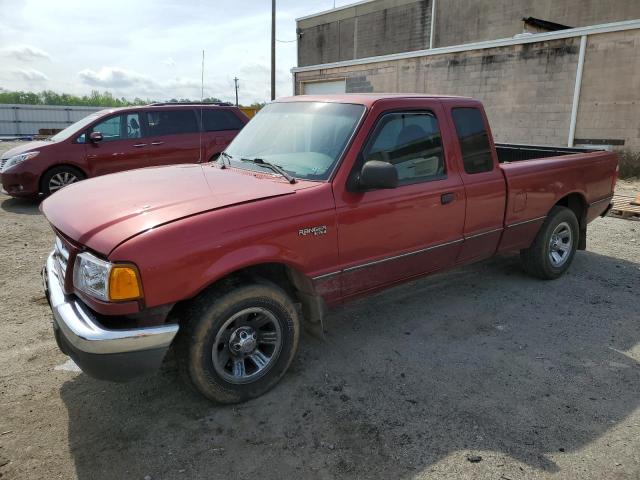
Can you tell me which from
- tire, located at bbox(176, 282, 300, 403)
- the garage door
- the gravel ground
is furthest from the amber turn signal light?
the garage door

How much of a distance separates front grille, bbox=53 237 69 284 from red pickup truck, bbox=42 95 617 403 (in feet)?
0.07

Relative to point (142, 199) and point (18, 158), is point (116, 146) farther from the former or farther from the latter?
point (142, 199)

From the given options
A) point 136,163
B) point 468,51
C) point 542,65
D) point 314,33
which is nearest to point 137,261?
point 136,163

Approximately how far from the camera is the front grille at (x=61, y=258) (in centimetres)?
294

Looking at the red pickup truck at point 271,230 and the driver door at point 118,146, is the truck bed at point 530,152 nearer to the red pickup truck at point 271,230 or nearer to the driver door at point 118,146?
the red pickup truck at point 271,230

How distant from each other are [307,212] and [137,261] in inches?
42.9

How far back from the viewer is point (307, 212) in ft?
10.0

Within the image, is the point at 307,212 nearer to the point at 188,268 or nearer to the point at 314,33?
the point at 188,268

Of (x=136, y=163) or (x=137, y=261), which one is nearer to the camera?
(x=137, y=261)

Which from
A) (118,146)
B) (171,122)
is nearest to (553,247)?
(171,122)

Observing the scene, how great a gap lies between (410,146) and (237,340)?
1998mm

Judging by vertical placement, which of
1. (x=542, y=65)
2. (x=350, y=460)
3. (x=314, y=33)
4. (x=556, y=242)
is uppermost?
(x=314, y=33)

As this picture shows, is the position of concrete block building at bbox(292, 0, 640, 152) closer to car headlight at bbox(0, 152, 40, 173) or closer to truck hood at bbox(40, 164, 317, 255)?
truck hood at bbox(40, 164, 317, 255)

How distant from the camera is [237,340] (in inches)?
116
